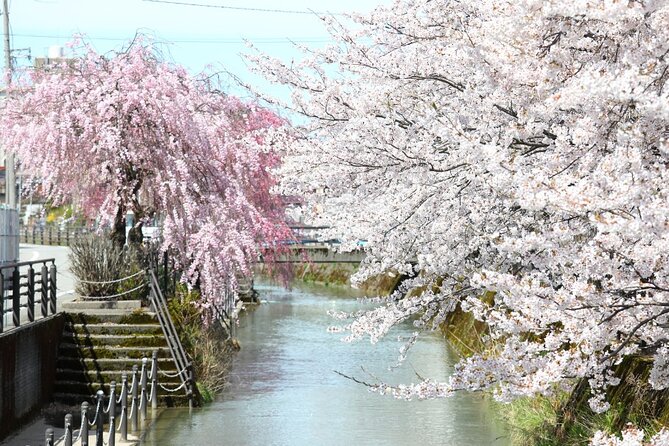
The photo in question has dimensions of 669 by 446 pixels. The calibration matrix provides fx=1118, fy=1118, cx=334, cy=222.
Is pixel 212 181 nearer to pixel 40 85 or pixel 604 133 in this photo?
pixel 40 85

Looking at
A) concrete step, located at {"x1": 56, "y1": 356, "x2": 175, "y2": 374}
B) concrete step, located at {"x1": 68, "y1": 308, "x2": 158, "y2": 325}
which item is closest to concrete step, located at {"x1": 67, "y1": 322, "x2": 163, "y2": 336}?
concrete step, located at {"x1": 68, "y1": 308, "x2": 158, "y2": 325}

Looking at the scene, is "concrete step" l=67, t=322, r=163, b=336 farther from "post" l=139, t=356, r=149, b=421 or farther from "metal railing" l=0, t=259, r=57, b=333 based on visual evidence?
"post" l=139, t=356, r=149, b=421

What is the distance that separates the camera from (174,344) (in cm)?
2083

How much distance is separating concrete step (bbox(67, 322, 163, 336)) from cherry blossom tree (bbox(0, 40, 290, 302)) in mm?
2652

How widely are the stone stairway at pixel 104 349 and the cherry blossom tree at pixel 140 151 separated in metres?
2.70

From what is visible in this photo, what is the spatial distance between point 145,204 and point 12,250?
362cm

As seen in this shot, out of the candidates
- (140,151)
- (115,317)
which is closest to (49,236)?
(140,151)

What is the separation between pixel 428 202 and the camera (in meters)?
13.2

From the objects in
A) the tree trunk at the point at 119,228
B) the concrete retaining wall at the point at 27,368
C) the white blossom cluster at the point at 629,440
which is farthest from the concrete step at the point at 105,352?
the white blossom cluster at the point at 629,440

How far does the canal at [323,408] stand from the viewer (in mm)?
18312

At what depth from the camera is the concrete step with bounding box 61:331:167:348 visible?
20.8m

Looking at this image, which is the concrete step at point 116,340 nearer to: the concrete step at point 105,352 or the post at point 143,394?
the concrete step at point 105,352

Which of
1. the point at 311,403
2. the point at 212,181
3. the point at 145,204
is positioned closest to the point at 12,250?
the point at 145,204

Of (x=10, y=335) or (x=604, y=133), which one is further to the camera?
(x=10, y=335)
